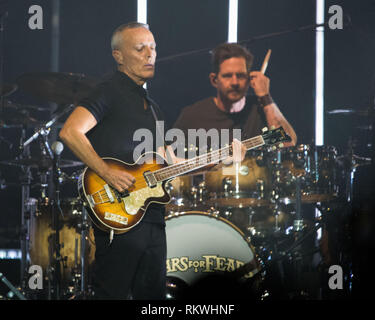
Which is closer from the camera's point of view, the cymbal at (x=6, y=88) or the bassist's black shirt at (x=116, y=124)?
the bassist's black shirt at (x=116, y=124)

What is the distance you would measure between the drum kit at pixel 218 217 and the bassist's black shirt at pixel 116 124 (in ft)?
3.60

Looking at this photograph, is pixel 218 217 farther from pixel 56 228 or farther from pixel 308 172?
pixel 56 228

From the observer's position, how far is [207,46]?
4.77 m

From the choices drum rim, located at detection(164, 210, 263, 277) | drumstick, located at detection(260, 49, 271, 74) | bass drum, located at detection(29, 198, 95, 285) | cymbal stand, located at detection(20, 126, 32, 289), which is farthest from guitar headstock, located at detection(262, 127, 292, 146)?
cymbal stand, located at detection(20, 126, 32, 289)

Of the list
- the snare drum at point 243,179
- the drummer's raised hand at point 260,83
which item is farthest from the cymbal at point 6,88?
the drummer's raised hand at point 260,83

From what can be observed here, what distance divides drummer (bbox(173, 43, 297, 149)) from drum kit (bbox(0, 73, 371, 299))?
15.3 inches

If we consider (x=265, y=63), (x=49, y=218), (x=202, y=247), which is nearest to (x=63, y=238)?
A: (x=49, y=218)

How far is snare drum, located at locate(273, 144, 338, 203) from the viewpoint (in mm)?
4465

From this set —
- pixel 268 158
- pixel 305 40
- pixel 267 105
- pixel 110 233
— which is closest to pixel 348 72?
pixel 305 40

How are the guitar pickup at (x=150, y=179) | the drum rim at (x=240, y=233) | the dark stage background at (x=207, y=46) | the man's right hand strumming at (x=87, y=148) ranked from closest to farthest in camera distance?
the man's right hand strumming at (x=87, y=148)
the guitar pickup at (x=150, y=179)
the drum rim at (x=240, y=233)
the dark stage background at (x=207, y=46)

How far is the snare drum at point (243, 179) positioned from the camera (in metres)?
4.45

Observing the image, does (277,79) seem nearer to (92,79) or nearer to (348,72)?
(348,72)

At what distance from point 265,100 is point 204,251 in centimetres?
148

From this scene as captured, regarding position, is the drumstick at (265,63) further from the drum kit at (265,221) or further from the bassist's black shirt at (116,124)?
the bassist's black shirt at (116,124)
